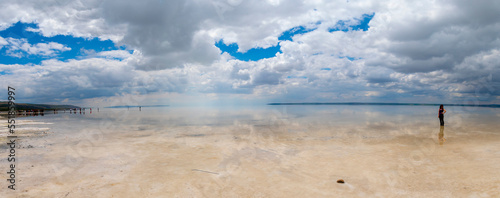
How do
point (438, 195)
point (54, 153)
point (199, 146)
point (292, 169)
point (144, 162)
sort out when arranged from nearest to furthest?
point (438, 195)
point (292, 169)
point (144, 162)
point (54, 153)
point (199, 146)

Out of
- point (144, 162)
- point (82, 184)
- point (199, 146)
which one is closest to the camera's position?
point (82, 184)

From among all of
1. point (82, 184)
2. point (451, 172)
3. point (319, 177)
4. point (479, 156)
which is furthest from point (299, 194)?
point (479, 156)

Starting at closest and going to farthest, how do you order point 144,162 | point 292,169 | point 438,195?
point 438,195 → point 292,169 → point 144,162

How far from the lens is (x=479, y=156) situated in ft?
39.1

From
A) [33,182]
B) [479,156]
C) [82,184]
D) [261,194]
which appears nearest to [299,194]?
[261,194]

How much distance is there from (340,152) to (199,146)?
9.02 m

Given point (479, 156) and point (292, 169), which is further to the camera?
point (479, 156)

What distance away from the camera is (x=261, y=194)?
765 centimetres

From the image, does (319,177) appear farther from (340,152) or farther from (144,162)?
(144,162)

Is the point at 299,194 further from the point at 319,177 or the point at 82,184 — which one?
the point at 82,184

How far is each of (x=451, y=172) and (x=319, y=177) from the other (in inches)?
215

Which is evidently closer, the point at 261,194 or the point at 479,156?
the point at 261,194

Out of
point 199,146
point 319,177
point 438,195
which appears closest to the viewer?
point 438,195

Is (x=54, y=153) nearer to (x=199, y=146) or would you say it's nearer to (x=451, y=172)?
(x=199, y=146)
